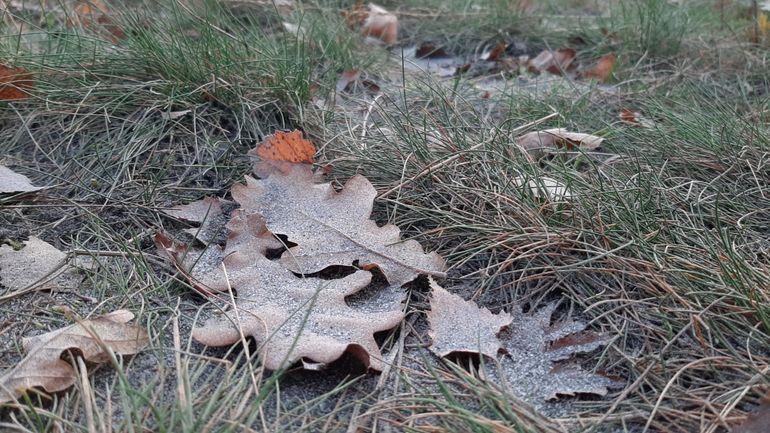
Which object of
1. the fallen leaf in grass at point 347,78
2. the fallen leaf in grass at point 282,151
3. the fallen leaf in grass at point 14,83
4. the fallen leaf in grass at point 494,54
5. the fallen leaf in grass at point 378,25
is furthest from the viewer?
the fallen leaf in grass at point 378,25

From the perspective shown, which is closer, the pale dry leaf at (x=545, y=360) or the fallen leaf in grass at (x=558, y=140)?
the pale dry leaf at (x=545, y=360)

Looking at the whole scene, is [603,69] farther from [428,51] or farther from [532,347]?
[532,347]

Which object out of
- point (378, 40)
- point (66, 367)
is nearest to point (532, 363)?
point (66, 367)

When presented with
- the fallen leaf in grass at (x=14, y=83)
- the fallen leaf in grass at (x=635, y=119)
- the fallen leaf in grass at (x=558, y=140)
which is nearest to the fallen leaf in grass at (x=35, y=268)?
the fallen leaf in grass at (x=14, y=83)

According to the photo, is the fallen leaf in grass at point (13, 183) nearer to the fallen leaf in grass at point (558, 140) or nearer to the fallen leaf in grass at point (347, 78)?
the fallen leaf in grass at point (347, 78)

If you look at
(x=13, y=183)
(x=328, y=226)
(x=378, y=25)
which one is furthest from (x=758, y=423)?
(x=378, y=25)

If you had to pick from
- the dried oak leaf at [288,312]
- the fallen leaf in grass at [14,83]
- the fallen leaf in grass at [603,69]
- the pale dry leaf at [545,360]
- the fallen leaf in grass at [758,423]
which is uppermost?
the fallen leaf in grass at [14,83]

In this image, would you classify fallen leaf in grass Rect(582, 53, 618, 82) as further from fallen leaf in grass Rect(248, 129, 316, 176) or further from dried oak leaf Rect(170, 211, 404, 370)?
dried oak leaf Rect(170, 211, 404, 370)
